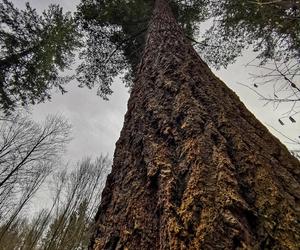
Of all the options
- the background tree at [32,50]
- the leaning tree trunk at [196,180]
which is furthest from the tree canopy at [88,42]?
the leaning tree trunk at [196,180]

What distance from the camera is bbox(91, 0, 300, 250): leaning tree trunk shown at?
84 cm

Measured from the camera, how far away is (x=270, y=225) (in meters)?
0.86

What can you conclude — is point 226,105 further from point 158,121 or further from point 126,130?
point 126,130

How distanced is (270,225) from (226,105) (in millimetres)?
929

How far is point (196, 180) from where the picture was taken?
100cm

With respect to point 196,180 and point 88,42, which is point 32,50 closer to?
point 88,42

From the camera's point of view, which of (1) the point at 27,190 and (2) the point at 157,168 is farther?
(1) the point at 27,190

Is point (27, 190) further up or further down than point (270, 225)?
further up

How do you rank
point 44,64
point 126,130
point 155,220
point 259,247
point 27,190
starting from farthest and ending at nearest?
point 27,190 < point 44,64 < point 126,130 < point 155,220 < point 259,247

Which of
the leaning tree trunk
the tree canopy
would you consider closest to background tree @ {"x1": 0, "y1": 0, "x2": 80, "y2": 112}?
the tree canopy

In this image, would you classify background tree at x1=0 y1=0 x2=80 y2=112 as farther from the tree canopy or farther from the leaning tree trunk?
the leaning tree trunk

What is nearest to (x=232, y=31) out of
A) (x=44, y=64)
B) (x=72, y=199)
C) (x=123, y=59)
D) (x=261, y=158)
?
(x=123, y=59)

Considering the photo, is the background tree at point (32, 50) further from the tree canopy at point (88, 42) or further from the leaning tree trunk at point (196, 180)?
the leaning tree trunk at point (196, 180)

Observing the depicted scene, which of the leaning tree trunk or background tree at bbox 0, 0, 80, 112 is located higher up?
background tree at bbox 0, 0, 80, 112
